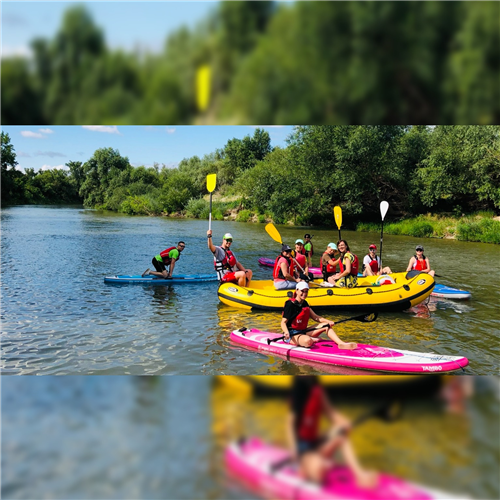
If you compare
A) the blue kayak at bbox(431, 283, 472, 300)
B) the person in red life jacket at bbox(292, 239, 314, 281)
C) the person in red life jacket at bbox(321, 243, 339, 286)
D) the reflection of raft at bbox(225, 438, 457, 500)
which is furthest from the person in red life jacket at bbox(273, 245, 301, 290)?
the reflection of raft at bbox(225, 438, 457, 500)

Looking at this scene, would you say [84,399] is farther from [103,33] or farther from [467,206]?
[467,206]

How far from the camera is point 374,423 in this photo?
2.21 m

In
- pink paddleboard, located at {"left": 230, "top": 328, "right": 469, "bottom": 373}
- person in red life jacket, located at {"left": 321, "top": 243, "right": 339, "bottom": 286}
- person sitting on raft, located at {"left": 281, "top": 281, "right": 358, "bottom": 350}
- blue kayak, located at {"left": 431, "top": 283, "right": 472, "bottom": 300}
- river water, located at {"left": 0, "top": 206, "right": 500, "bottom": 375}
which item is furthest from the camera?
person in red life jacket, located at {"left": 321, "top": 243, "right": 339, "bottom": 286}

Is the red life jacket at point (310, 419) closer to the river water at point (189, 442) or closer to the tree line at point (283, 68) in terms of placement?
the river water at point (189, 442)

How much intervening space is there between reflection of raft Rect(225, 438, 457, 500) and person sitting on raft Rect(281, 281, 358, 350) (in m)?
3.75

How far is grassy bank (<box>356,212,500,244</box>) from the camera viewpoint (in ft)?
66.7

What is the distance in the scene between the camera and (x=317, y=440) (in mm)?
1910

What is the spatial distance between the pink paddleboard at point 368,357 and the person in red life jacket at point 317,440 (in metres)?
3.39

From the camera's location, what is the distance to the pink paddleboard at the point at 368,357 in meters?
5.21

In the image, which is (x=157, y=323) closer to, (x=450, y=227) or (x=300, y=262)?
(x=300, y=262)

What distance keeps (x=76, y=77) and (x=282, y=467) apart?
70.6 inches

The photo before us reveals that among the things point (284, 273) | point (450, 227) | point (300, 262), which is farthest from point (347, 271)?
point (450, 227)

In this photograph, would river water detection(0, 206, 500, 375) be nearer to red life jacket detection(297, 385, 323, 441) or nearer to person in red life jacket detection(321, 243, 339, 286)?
person in red life jacket detection(321, 243, 339, 286)

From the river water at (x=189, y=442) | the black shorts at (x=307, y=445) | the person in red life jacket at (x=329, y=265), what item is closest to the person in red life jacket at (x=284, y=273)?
the person in red life jacket at (x=329, y=265)
